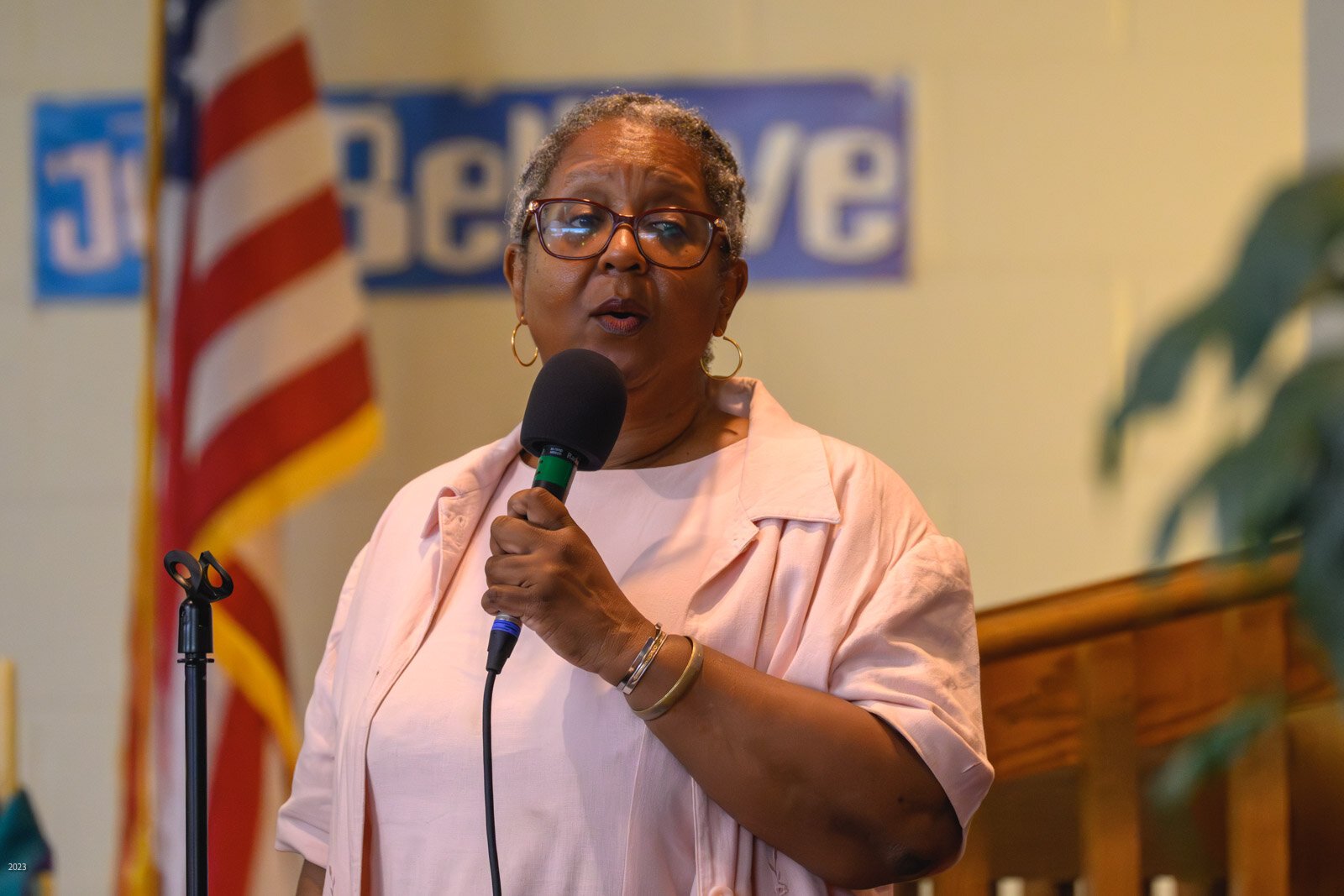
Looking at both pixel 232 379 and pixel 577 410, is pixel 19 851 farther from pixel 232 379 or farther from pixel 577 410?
pixel 577 410

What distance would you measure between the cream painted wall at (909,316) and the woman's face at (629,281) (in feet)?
3.88

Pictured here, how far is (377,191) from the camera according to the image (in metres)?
2.79

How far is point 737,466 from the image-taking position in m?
1.56

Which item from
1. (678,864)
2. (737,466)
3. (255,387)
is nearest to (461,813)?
(678,864)

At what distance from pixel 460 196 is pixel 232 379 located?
0.61m

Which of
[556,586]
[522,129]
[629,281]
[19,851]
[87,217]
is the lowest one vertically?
[19,851]

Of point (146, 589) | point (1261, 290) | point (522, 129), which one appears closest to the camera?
point (1261, 290)

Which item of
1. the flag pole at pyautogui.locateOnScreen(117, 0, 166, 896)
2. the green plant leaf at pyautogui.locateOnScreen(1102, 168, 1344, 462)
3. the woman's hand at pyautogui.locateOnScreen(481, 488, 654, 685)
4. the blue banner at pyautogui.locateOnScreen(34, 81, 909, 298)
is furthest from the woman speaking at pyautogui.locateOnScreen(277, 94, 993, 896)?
the blue banner at pyautogui.locateOnScreen(34, 81, 909, 298)

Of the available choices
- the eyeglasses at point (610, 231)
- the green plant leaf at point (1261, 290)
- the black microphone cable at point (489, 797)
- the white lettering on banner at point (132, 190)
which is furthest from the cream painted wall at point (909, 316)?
the green plant leaf at point (1261, 290)

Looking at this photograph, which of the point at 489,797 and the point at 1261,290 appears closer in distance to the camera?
the point at 1261,290

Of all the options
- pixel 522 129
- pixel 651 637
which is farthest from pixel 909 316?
pixel 651 637

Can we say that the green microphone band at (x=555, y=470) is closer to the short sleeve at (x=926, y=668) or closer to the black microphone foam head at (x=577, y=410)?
the black microphone foam head at (x=577, y=410)

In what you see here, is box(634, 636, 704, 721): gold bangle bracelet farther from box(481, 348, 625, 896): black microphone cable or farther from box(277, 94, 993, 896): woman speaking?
box(481, 348, 625, 896): black microphone cable

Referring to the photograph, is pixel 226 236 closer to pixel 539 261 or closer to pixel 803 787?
pixel 539 261
